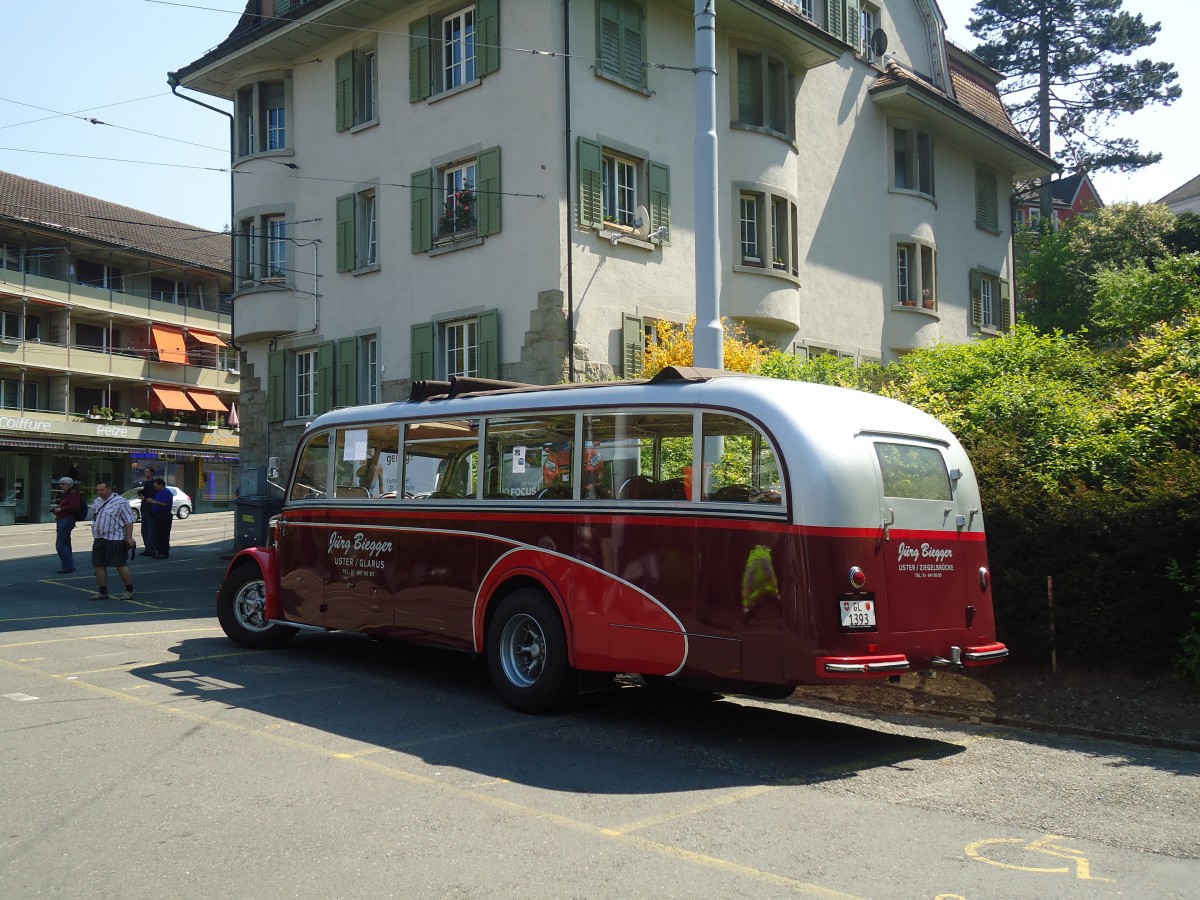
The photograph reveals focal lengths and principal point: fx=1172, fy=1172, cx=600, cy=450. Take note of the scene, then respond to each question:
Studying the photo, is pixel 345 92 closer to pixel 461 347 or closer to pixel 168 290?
pixel 461 347

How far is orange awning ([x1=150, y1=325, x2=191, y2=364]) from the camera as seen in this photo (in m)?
53.5

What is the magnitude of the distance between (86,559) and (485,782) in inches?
797

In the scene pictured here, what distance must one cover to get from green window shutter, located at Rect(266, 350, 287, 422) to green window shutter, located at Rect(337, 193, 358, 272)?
114 inches

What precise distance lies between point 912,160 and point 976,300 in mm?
4503

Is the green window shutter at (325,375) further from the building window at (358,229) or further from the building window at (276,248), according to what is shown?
the building window at (276,248)

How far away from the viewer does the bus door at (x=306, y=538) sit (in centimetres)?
1159

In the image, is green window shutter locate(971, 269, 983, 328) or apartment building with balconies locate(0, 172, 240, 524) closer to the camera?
green window shutter locate(971, 269, 983, 328)

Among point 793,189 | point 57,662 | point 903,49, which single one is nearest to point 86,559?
point 57,662

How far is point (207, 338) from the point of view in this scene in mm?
55938

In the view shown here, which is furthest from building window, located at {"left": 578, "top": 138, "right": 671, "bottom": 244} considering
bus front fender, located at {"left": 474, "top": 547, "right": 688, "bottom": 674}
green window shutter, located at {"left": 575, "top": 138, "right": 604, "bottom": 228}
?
bus front fender, located at {"left": 474, "top": 547, "right": 688, "bottom": 674}

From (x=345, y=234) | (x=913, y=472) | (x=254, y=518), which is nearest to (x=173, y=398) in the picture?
(x=345, y=234)

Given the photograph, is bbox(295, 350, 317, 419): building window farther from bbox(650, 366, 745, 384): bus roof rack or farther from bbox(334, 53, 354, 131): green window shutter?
bbox(650, 366, 745, 384): bus roof rack

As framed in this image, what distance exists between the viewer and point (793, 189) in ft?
78.6

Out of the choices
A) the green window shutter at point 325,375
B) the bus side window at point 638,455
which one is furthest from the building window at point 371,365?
the bus side window at point 638,455
